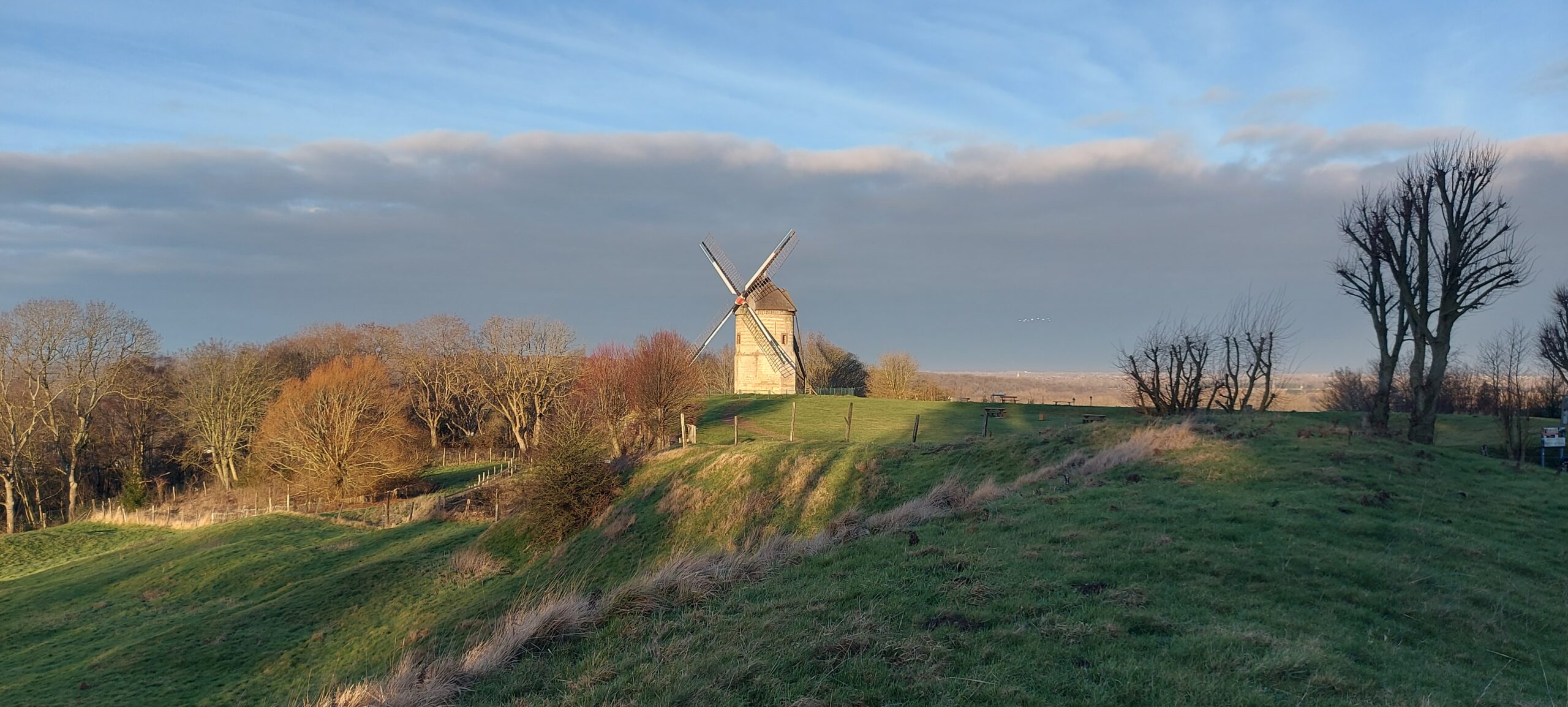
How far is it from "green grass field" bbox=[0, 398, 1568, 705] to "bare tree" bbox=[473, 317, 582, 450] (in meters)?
33.9

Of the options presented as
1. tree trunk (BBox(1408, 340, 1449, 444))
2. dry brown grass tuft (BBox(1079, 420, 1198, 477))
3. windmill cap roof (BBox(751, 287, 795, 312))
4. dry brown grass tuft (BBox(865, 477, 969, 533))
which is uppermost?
windmill cap roof (BBox(751, 287, 795, 312))

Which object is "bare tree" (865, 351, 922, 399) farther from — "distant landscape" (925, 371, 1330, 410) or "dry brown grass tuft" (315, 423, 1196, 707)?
"dry brown grass tuft" (315, 423, 1196, 707)

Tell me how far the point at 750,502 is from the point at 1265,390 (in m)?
19.6

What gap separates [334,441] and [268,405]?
48.4ft

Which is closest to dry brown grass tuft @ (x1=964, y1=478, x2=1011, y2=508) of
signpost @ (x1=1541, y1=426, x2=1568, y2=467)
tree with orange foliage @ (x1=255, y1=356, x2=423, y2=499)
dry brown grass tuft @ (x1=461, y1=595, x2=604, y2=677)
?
dry brown grass tuft @ (x1=461, y1=595, x2=604, y2=677)

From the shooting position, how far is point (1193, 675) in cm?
621

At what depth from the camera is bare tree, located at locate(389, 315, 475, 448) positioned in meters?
68.3

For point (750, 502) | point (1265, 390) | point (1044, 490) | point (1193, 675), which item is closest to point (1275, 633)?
point (1193, 675)

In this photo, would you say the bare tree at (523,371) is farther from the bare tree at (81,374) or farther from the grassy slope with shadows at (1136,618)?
the grassy slope with shadows at (1136,618)

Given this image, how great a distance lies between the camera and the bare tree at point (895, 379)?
269 ft

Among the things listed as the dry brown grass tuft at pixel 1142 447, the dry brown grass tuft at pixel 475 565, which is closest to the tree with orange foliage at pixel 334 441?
the dry brown grass tuft at pixel 475 565

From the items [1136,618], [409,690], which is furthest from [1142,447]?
[409,690]

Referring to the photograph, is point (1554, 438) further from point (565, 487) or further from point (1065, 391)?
point (1065, 391)

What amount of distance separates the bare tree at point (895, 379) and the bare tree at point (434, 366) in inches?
1588
